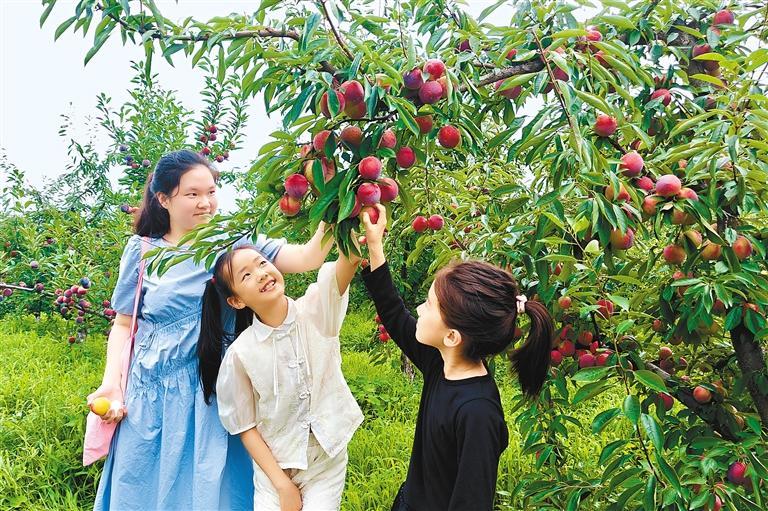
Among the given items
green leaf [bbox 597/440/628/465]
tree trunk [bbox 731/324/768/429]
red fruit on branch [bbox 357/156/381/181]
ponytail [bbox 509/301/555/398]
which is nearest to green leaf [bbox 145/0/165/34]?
red fruit on branch [bbox 357/156/381/181]

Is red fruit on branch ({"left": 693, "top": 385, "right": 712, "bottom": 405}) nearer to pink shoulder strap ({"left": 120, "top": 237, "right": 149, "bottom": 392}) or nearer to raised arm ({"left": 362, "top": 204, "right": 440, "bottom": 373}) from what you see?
raised arm ({"left": 362, "top": 204, "right": 440, "bottom": 373})

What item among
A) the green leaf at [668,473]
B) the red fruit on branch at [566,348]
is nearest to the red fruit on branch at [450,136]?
the red fruit on branch at [566,348]

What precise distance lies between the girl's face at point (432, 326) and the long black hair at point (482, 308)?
0.04 feet

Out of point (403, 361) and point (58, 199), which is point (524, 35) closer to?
point (403, 361)

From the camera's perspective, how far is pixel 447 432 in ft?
4.39

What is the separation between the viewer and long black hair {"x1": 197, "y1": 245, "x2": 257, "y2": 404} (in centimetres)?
171

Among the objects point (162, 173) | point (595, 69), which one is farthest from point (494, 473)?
point (162, 173)

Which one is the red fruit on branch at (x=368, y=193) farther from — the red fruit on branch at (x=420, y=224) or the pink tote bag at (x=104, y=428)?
the pink tote bag at (x=104, y=428)

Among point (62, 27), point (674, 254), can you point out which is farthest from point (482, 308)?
point (62, 27)

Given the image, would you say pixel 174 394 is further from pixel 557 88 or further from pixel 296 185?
pixel 557 88

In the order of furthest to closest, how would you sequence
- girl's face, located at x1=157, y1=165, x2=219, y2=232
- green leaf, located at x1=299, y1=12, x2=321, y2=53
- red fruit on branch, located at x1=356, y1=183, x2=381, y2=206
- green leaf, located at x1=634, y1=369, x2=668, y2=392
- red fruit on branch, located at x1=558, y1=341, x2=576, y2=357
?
1. girl's face, located at x1=157, y1=165, x2=219, y2=232
2. red fruit on branch, located at x1=558, y1=341, x2=576, y2=357
3. green leaf, located at x1=634, y1=369, x2=668, y2=392
4. red fruit on branch, located at x1=356, y1=183, x2=381, y2=206
5. green leaf, located at x1=299, y1=12, x2=321, y2=53

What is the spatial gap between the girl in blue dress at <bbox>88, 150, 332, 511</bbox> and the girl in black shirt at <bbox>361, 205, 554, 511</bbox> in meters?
0.47

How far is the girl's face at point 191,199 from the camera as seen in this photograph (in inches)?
70.9

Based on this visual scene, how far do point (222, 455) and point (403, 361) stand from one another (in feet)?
7.96
